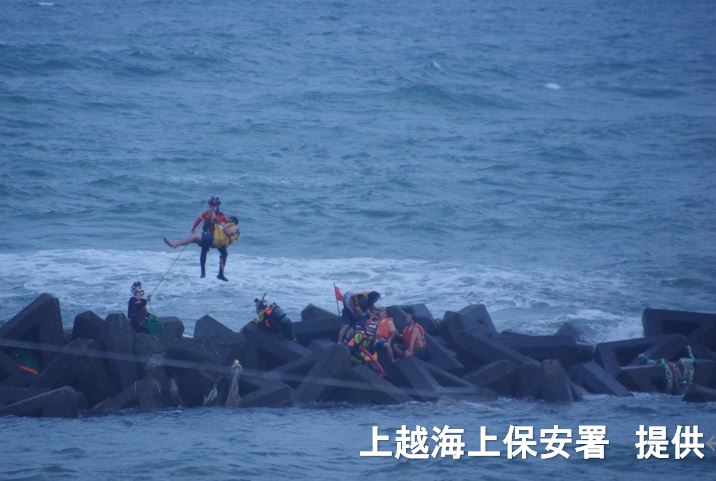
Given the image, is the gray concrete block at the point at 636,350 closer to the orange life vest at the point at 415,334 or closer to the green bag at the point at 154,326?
the orange life vest at the point at 415,334

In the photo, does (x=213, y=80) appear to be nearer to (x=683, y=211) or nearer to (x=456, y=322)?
(x=683, y=211)

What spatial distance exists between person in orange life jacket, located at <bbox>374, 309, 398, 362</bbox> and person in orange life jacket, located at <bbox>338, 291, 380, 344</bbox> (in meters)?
0.32

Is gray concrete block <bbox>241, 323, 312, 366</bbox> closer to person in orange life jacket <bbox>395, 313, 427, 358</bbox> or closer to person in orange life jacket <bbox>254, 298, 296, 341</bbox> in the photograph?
person in orange life jacket <bbox>254, 298, 296, 341</bbox>

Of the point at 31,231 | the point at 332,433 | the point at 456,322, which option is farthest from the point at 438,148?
the point at 332,433

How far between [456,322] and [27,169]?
19475 millimetres

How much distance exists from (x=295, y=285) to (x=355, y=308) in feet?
18.6

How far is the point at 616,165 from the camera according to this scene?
1388 inches

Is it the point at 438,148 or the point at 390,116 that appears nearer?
the point at 438,148

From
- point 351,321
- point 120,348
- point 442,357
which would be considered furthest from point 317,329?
point 120,348

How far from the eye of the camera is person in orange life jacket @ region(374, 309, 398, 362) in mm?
14164

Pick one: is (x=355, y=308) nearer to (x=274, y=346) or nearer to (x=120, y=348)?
(x=274, y=346)

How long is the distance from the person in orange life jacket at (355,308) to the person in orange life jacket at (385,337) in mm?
321

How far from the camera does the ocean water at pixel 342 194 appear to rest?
11867mm

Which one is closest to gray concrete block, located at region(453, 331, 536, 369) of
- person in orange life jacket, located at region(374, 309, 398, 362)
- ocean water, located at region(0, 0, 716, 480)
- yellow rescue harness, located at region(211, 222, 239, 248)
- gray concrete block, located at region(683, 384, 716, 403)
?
person in orange life jacket, located at region(374, 309, 398, 362)
